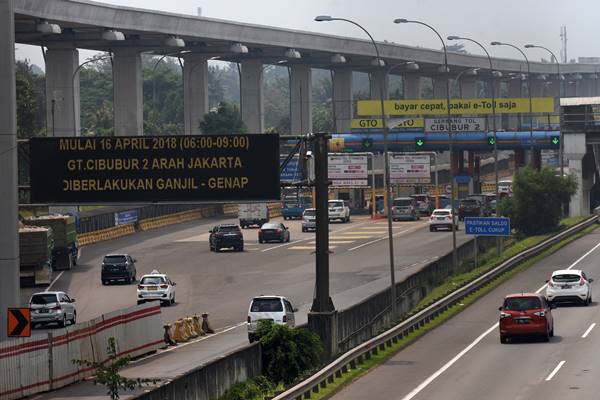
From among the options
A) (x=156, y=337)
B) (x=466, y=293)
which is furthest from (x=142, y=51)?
(x=156, y=337)

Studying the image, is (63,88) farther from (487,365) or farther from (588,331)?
(487,365)

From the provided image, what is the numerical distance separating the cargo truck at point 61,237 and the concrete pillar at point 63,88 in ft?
56.4

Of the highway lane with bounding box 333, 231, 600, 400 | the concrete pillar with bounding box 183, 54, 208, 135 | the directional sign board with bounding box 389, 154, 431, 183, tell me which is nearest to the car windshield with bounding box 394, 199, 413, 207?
the directional sign board with bounding box 389, 154, 431, 183

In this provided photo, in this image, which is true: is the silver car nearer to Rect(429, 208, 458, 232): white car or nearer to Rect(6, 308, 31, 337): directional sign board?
Rect(6, 308, 31, 337): directional sign board

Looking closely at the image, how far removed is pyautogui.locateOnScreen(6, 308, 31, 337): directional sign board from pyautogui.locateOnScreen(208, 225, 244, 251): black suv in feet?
169

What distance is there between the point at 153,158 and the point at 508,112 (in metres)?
90.0

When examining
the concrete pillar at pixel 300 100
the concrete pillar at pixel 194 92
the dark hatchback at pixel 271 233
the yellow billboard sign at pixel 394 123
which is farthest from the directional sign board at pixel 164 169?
the concrete pillar at pixel 300 100

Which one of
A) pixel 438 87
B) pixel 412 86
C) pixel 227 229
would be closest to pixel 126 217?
pixel 227 229

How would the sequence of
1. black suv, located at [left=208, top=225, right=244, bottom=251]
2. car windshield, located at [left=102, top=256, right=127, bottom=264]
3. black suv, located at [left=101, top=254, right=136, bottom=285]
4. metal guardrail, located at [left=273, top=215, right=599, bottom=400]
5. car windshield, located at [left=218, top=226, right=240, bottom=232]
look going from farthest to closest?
car windshield, located at [left=218, top=226, right=240, bottom=232]
black suv, located at [left=208, top=225, right=244, bottom=251]
car windshield, located at [left=102, top=256, right=127, bottom=264]
black suv, located at [left=101, top=254, right=136, bottom=285]
metal guardrail, located at [left=273, top=215, right=599, bottom=400]

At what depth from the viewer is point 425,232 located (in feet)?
315

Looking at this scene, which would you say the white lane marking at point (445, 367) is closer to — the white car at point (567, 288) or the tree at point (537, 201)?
the white car at point (567, 288)

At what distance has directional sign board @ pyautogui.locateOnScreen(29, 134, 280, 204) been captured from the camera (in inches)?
1478

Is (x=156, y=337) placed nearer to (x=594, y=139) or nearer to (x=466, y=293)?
(x=466, y=293)

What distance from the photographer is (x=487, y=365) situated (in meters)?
37.1
